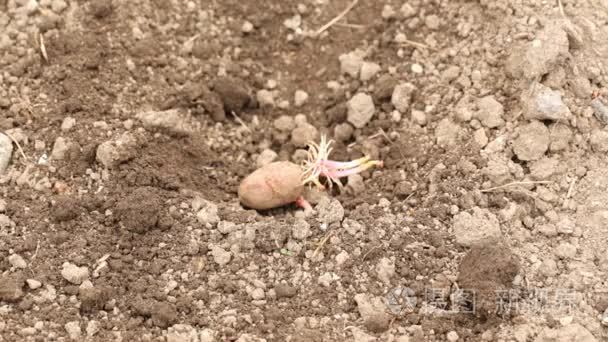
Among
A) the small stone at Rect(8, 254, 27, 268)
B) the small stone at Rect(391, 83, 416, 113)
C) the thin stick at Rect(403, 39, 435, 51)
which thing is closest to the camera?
the small stone at Rect(8, 254, 27, 268)

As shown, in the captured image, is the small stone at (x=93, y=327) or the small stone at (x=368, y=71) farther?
the small stone at (x=368, y=71)

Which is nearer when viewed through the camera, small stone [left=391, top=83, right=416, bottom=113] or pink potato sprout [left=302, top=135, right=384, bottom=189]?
pink potato sprout [left=302, top=135, right=384, bottom=189]

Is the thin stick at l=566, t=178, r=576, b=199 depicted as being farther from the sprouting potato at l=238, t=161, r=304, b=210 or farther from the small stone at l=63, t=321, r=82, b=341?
the small stone at l=63, t=321, r=82, b=341

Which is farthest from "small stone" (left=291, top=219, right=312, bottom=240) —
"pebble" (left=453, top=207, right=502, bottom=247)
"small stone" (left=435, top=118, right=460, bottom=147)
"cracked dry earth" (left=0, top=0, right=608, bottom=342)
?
"small stone" (left=435, top=118, right=460, bottom=147)

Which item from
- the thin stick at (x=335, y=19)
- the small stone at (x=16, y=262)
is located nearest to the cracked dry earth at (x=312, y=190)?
the small stone at (x=16, y=262)

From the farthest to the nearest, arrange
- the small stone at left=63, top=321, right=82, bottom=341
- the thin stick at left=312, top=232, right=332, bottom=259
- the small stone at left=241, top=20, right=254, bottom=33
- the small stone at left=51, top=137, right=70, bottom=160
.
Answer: the small stone at left=241, top=20, right=254, bottom=33, the small stone at left=51, top=137, right=70, bottom=160, the thin stick at left=312, top=232, right=332, bottom=259, the small stone at left=63, top=321, right=82, bottom=341

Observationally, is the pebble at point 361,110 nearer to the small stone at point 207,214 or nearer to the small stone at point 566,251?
the small stone at point 207,214

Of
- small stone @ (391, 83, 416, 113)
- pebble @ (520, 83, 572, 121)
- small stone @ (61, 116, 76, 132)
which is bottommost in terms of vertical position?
small stone @ (61, 116, 76, 132)
